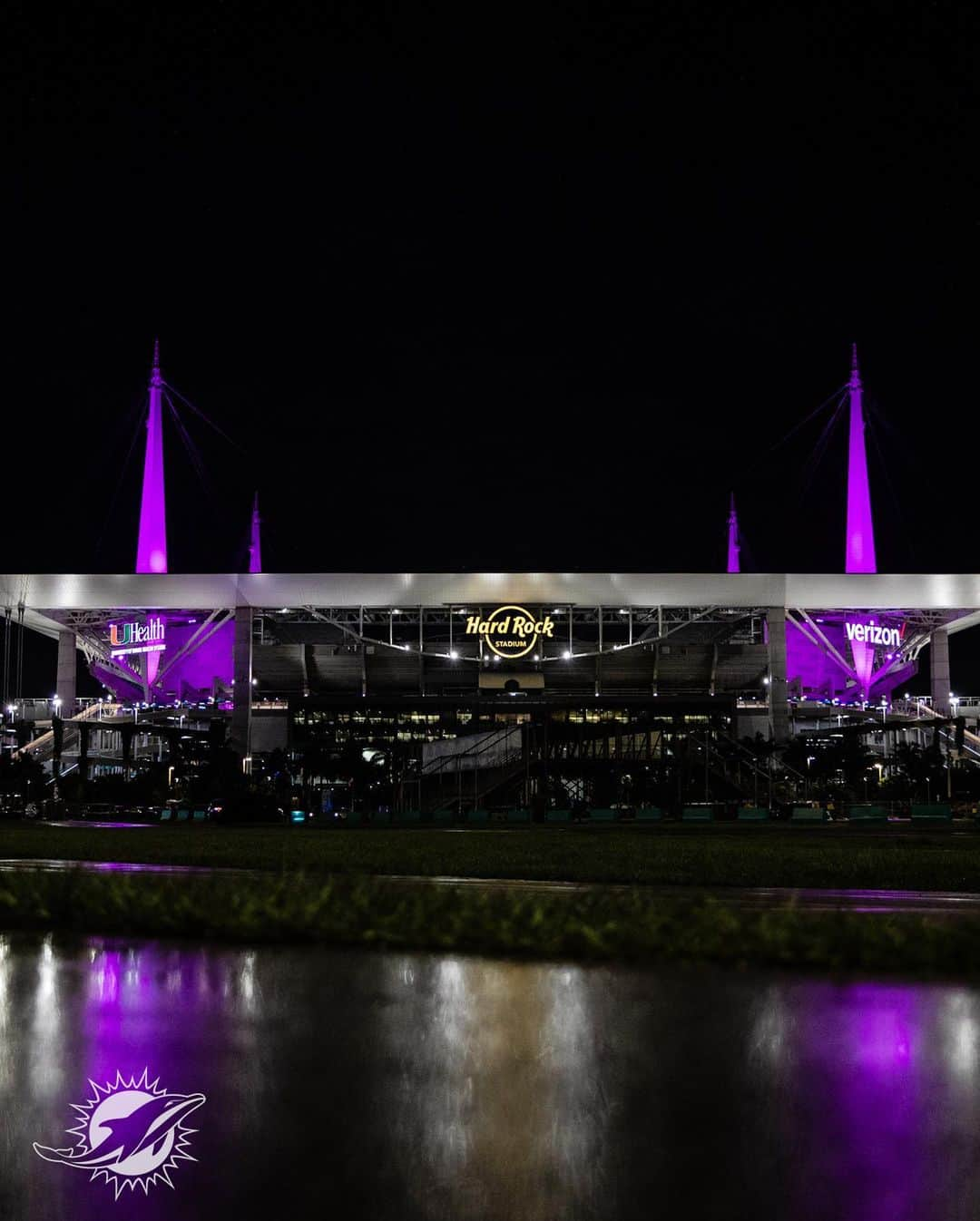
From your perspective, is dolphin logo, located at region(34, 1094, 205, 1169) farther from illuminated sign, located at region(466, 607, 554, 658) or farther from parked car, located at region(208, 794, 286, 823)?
illuminated sign, located at region(466, 607, 554, 658)

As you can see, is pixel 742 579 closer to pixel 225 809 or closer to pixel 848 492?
pixel 848 492

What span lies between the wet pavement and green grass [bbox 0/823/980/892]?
6940mm

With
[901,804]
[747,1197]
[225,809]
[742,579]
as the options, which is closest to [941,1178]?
[747,1197]

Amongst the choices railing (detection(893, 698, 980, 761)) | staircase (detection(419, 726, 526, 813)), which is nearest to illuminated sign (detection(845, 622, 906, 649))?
railing (detection(893, 698, 980, 761))

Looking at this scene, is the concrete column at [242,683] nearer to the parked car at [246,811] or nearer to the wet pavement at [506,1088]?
the parked car at [246,811]

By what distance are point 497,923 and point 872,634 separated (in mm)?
69012

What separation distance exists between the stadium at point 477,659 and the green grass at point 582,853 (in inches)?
1416

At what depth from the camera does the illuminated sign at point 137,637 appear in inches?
2997

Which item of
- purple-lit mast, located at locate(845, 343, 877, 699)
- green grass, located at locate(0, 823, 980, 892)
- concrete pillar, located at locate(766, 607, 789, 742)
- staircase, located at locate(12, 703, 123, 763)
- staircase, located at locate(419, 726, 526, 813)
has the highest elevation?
purple-lit mast, located at locate(845, 343, 877, 699)

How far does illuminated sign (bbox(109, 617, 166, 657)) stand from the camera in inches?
2997

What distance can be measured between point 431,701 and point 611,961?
66.7 meters

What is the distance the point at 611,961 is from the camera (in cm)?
980

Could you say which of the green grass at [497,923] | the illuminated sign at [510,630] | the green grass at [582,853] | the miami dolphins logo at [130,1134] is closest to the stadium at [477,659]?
the illuminated sign at [510,630]

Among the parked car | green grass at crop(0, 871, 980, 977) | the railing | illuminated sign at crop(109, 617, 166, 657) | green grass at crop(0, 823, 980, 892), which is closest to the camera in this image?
green grass at crop(0, 871, 980, 977)
